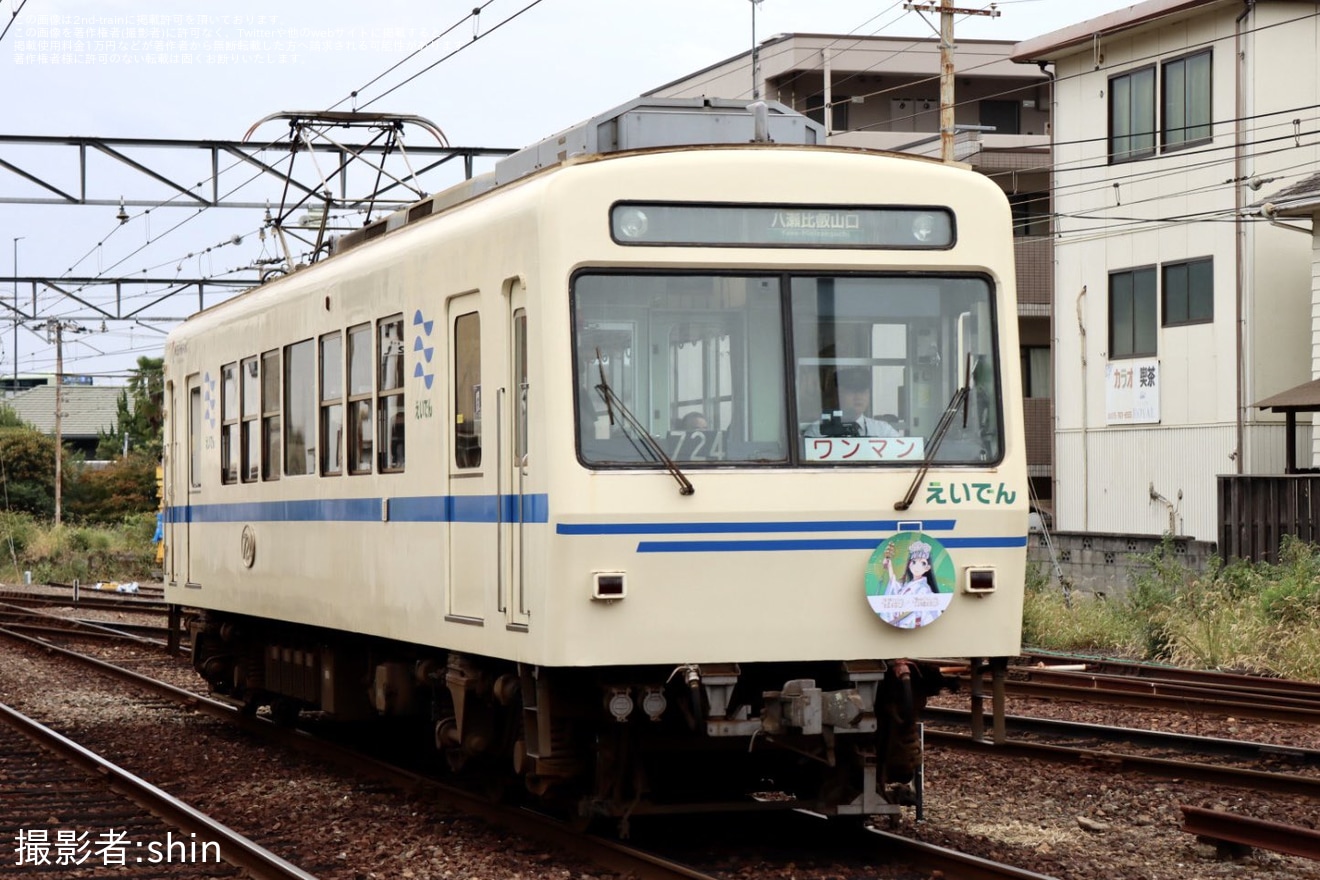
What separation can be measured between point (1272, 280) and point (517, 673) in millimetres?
20419

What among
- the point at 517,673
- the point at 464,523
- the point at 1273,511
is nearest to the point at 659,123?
the point at 464,523

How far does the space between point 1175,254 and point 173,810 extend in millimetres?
21119

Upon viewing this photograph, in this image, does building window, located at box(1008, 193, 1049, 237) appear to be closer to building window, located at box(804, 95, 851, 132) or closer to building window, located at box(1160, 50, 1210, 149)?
building window, located at box(1160, 50, 1210, 149)

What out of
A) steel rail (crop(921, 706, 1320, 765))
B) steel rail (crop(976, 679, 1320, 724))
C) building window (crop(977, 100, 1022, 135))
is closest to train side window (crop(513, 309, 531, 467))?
steel rail (crop(921, 706, 1320, 765))

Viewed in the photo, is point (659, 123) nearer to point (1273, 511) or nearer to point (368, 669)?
point (368, 669)

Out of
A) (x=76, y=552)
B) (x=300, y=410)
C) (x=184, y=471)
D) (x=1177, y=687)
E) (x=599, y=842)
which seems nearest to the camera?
(x=599, y=842)

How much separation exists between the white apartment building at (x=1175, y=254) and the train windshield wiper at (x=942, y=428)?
1814 centimetres

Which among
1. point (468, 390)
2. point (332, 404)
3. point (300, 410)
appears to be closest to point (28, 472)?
point (300, 410)

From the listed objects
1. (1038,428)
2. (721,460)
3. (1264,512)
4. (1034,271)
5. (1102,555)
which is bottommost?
(1102,555)

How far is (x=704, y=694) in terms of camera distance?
7.91 m

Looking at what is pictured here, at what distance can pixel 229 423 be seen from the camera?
13211mm

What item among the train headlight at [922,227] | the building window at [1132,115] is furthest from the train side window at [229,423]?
the building window at [1132,115]

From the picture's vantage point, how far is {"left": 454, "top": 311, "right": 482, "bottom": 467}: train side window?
869 cm

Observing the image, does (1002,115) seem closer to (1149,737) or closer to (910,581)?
(1149,737)
